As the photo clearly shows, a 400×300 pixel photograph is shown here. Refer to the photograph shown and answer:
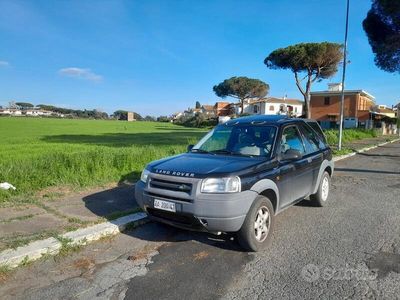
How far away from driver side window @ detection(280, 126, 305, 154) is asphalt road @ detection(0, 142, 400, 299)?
121cm

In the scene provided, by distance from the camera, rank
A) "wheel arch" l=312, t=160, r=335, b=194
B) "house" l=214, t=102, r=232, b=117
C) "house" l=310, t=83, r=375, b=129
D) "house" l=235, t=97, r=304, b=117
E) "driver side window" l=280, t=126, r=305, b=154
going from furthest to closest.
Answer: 1. "house" l=214, t=102, r=232, b=117
2. "house" l=235, t=97, r=304, b=117
3. "house" l=310, t=83, r=375, b=129
4. "wheel arch" l=312, t=160, r=335, b=194
5. "driver side window" l=280, t=126, r=305, b=154

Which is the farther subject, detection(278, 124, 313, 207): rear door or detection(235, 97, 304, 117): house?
detection(235, 97, 304, 117): house

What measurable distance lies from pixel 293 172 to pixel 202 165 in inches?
62.3

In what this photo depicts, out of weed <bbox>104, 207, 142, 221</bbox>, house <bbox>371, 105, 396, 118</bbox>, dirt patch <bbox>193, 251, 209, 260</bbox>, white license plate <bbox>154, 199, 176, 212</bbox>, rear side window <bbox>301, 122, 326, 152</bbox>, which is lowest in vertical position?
dirt patch <bbox>193, 251, 209, 260</bbox>

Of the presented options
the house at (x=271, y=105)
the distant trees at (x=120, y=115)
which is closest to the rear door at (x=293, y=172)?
the house at (x=271, y=105)

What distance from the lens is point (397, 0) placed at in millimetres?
19047

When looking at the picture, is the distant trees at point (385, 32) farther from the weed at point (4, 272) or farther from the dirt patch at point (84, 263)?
the weed at point (4, 272)

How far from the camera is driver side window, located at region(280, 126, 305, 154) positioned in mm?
5308

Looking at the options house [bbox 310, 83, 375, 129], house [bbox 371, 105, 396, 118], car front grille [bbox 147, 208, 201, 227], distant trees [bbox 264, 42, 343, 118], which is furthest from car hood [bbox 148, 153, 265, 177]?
house [bbox 371, 105, 396, 118]

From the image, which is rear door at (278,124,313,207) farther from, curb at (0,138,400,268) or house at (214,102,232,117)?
house at (214,102,232,117)

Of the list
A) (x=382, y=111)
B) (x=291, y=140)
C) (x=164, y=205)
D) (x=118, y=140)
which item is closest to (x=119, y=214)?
(x=164, y=205)

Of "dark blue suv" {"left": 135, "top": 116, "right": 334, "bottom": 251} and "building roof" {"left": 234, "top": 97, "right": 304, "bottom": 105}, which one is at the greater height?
"building roof" {"left": 234, "top": 97, "right": 304, "bottom": 105}

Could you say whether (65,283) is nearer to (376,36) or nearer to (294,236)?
(294,236)

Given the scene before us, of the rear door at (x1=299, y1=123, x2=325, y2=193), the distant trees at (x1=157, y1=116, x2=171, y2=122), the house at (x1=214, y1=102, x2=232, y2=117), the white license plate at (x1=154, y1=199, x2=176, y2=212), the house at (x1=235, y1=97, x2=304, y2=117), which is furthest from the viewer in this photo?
the distant trees at (x1=157, y1=116, x2=171, y2=122)
